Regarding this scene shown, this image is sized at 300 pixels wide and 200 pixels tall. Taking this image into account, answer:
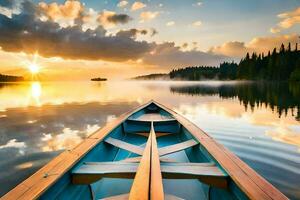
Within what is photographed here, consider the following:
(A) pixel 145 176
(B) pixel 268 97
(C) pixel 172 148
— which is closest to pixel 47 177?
(A) pixel 145 176

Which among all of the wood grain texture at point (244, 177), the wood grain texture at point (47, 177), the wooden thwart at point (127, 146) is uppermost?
the wood grain texture at point (47, 177)

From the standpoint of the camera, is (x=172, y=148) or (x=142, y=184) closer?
(x=142, y=184)

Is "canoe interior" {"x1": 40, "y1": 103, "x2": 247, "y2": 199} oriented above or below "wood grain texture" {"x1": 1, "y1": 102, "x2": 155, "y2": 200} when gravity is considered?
below

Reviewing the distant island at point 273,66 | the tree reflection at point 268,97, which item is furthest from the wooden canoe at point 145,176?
the distant island at point 273,66

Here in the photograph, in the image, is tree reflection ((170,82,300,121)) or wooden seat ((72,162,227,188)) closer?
wooden seat ((72,162,227,188))

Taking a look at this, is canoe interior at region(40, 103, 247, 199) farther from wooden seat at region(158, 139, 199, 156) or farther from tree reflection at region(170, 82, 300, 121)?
tree reflection at region(170, 82, 300, 121)

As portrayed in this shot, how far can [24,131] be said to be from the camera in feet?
36.8

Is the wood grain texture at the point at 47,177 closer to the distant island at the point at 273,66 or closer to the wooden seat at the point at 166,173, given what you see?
the wooden seat at the point at 166,173

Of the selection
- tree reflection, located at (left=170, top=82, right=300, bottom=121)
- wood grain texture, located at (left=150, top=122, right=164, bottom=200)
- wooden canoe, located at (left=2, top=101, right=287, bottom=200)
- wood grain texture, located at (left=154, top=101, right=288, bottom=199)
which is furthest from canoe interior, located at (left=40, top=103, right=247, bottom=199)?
tree reflection, located at (left=170, top=82, right=300, bottom=121)

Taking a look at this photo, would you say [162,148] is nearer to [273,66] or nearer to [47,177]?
[47,177]

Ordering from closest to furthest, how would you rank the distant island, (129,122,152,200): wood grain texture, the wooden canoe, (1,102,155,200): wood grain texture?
(129,122,152,200): wood grain texture < (1,102,155,200): wood grain texture < the wooden canoe < the distant island

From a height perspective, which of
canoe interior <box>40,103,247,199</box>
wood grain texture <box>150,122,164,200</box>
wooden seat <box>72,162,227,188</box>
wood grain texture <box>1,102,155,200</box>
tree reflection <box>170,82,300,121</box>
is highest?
wood grain texture <box>150,122,164,200</box>

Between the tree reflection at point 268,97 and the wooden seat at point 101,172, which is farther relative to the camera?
the tree reflection at point 268,97

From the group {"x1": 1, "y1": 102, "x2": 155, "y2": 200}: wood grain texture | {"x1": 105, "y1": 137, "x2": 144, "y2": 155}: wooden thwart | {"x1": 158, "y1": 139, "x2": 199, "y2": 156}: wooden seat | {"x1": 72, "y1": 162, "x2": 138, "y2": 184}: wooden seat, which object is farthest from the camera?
{"x1": 105, "y1": 137, "x2": 144, "y2": 155}: wooden thwart
